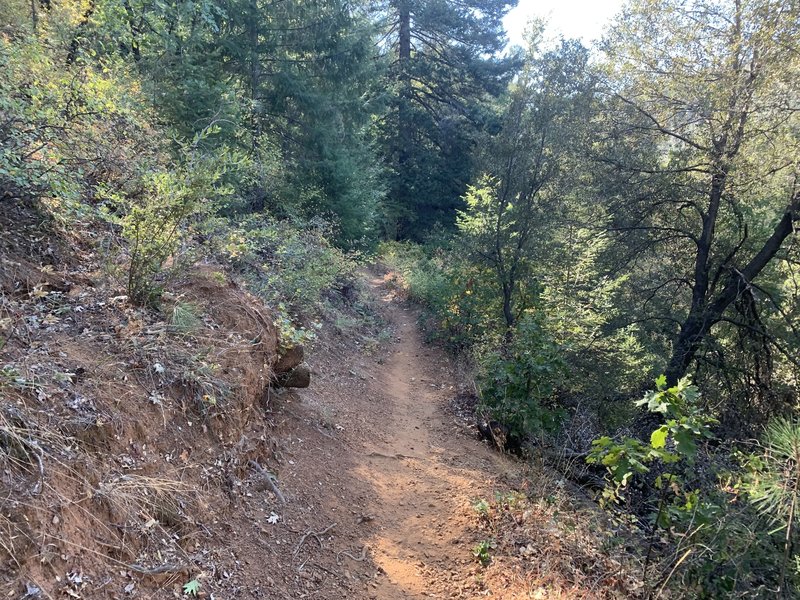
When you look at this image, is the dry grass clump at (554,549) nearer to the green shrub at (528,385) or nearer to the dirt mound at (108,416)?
the green shrub at (528,385)

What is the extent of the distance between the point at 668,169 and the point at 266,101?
Answer: 10513mm

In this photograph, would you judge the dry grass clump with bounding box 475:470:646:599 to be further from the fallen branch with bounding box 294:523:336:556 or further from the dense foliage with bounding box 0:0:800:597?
the fallen branch with bounding box 294:523:336:556

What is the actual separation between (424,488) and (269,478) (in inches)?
77.6

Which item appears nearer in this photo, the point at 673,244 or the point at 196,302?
the point at 196,302

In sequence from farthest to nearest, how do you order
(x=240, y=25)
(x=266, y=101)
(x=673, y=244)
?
(x=266, y=101) → (x=240, y=25) → (x=673, y=244)

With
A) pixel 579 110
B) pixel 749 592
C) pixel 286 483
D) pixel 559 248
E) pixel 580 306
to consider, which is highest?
pixel 579 110

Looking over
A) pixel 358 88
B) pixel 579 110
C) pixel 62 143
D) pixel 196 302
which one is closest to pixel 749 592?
pixel 196 302

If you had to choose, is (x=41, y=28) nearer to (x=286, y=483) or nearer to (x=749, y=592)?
(x=286, y=483)

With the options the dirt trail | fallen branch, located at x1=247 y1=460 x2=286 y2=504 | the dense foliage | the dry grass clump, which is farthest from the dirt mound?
the dry grass clump

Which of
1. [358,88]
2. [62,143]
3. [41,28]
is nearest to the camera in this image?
[62,143]

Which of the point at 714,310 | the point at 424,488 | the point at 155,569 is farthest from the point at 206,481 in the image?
the point at 714,310

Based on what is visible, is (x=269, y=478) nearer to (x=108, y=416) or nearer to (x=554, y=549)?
(x=108, y=416)

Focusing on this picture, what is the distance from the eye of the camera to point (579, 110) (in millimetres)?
9727

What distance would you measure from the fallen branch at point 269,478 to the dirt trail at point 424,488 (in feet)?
3.36
